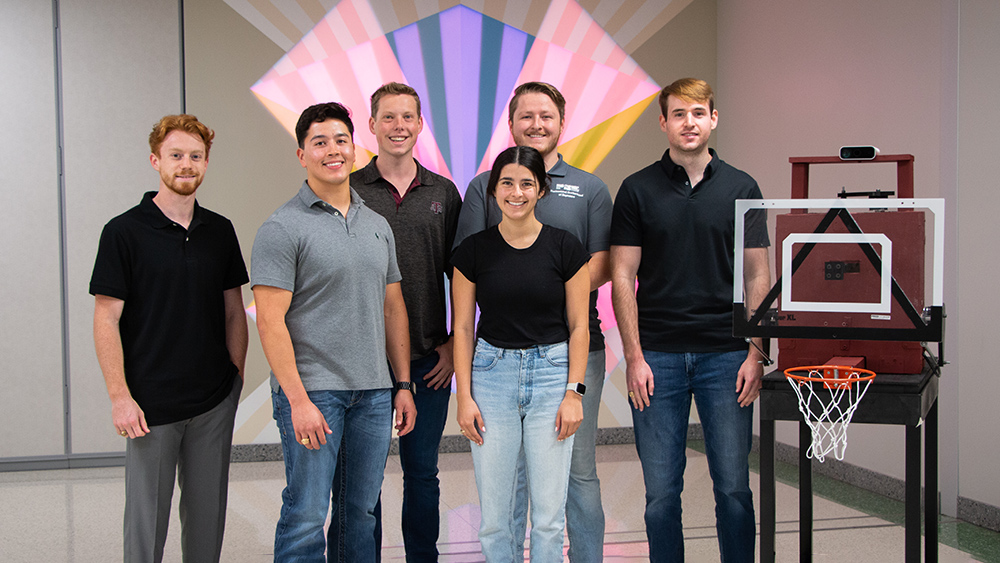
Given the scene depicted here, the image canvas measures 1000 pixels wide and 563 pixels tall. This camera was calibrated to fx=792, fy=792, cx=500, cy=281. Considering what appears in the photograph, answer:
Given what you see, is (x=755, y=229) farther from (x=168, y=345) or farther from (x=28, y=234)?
(x=28, y=234)

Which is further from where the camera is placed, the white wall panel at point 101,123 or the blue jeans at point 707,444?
the white wall panel at point 101,123

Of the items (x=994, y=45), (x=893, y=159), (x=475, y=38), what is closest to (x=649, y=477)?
(x=893, y=159)

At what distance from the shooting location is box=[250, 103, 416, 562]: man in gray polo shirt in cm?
215

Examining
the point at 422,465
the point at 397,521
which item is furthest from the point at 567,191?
the point at 397,521

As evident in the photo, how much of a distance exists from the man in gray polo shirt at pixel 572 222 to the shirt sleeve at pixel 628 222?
62 mm

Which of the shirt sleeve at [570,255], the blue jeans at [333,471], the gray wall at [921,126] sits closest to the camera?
the blue jeans at [333,471]

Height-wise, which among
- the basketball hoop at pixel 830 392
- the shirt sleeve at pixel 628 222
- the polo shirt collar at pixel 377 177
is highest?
the polo shirt collar at pixel 377 177

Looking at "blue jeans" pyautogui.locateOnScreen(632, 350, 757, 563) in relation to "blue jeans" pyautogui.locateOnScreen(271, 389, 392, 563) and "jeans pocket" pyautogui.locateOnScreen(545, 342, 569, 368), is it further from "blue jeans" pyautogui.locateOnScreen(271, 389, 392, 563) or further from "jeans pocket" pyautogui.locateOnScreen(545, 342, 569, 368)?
"blue jeans" pyautogui.locateOnScreen(271, 389, 392, 563)

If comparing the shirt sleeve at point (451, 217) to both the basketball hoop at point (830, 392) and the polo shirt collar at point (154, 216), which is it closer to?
the polo shirt collar at point (154, 216)

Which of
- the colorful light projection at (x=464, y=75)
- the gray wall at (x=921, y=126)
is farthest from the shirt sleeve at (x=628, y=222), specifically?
the colorful light projection at (x=464, y=75)

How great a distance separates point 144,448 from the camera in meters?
2.31

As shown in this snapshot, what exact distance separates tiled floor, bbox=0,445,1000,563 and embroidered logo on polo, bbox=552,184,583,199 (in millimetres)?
1517

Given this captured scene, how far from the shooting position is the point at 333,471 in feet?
7.40

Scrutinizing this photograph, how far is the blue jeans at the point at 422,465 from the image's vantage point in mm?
2637
